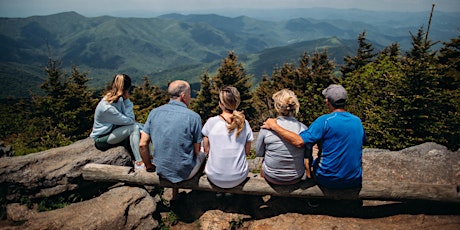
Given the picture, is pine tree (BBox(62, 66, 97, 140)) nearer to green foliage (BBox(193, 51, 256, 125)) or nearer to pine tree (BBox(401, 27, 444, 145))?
green foliage (BBox(193, 51, 256, 125))

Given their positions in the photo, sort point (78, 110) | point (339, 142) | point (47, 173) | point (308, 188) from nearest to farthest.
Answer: point (339, 142) → point (308, 188) → point (47, 173) → point (78, 110)

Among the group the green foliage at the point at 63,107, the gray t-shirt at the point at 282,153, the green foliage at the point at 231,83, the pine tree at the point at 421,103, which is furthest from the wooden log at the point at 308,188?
the green foliage at the point at 231,83

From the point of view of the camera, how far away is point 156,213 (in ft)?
15.9

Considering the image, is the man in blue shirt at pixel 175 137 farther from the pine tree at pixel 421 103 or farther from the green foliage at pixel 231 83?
the green foliage at pixel 231 83

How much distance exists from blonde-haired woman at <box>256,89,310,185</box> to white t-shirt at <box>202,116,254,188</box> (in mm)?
353

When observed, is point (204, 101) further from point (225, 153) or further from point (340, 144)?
point (340, 144)

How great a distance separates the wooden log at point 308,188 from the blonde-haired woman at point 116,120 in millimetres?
506

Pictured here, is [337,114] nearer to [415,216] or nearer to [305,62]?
[415,216]

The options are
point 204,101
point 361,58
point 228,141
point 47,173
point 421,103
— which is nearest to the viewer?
point 228,141

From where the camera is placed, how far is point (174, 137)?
13.8ft

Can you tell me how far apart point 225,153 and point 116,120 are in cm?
260

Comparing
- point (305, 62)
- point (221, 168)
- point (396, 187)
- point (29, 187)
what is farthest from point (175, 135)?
point (305, 62)

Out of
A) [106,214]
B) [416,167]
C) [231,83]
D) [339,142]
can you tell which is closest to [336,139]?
[339,142]

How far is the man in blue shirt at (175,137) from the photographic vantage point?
4230 mm
